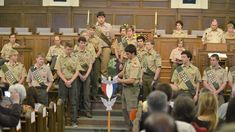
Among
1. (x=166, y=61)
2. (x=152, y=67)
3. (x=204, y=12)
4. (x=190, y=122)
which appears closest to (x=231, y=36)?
(x=166, y=61)

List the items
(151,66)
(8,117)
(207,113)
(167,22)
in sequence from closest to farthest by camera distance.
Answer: (207,113) → (8,117) → (151,66) → (167,22)

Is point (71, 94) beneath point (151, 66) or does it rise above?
beneath

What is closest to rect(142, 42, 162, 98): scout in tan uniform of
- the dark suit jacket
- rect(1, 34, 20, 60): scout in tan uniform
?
rect(1, 34, 20, 60): scout in tan uniform

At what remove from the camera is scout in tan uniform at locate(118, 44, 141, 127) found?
8.92m

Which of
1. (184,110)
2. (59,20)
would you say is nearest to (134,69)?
(184,110)

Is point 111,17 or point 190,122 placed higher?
point 111,17

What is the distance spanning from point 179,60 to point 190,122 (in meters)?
6.31

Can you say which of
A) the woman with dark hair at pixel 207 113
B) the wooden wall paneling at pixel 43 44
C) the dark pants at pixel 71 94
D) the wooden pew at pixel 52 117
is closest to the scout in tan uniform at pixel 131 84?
the dark pants at pixel 71 94

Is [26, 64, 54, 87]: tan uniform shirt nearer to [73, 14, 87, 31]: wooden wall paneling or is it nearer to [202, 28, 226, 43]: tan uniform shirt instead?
[202, 28, 226, 43]: tan uniform shirt

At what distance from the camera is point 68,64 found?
31.1 ft

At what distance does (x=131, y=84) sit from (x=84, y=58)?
124 cm

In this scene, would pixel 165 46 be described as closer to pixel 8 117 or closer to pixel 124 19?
pixel 124 19

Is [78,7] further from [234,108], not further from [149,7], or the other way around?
[234,108]

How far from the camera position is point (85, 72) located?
9.70 meters
